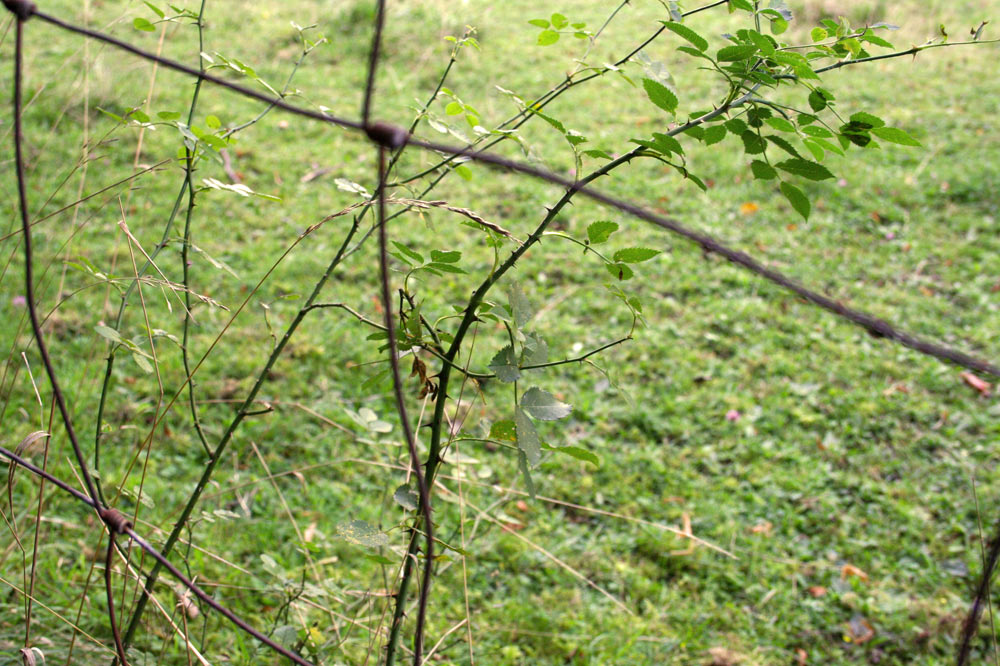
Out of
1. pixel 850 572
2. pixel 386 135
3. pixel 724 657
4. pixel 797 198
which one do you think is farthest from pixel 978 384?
pixel 386 135

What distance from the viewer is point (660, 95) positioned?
115 centimetres

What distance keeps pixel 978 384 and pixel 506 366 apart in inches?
123

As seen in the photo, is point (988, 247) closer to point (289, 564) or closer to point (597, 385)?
point (597, 385)

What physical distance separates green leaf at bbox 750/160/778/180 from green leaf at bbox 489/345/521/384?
0.44 meters

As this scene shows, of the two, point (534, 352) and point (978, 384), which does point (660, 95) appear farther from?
point (978, 384)

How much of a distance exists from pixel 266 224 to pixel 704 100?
3265mm

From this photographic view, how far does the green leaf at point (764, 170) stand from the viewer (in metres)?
1.12

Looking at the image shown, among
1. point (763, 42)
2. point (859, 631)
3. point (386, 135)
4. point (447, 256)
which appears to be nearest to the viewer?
point (386, 135)

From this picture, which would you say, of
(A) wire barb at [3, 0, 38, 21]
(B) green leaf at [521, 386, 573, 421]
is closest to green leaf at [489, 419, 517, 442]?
(B) green leaf at [521, 386, 573, 421]

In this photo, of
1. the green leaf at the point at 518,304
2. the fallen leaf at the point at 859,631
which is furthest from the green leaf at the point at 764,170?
the fallen leaf at the point at 859,631

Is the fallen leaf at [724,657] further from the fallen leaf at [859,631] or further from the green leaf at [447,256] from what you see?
the green leaf at [447,256]

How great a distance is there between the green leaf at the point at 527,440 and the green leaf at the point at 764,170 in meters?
0.49

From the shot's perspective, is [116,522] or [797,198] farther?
[797,198]

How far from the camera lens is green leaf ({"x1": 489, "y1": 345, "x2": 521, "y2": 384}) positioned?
41.4 inches
